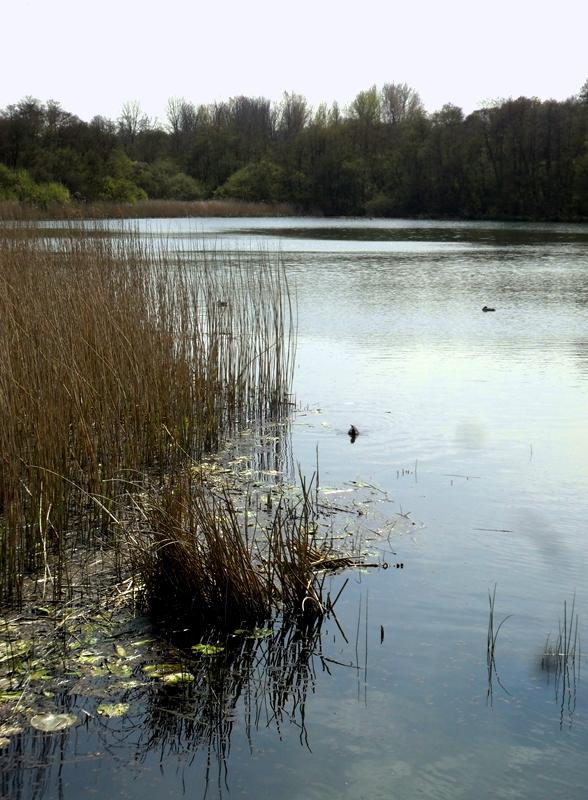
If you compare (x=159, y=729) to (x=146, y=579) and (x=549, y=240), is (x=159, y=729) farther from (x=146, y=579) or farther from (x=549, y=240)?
(x=549, y=240)

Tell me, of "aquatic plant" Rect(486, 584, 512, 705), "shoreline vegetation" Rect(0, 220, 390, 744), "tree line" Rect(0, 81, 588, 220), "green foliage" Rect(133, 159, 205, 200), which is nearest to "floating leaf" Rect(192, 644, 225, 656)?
"shoreline vegetation" Rect(0, 220, 390, 744)

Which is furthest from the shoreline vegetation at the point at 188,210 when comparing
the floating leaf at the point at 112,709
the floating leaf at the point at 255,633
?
the floating leaf at the point at 112,709

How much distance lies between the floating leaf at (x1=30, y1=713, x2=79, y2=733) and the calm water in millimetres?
36

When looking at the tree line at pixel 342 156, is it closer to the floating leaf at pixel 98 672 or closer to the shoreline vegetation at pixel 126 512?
the shoreline vegetation at pixel 126 512

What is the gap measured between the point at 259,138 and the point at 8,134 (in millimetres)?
35355

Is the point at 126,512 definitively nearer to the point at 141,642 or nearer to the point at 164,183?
the point at 141,642

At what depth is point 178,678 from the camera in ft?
10.5

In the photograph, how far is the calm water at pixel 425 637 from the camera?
9.04ft

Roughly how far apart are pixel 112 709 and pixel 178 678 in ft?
0.93

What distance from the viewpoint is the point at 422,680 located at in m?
3.30

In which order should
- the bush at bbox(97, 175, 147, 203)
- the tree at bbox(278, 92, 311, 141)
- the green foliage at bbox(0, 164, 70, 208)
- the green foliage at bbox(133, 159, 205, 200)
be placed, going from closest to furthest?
the green foliage at bbox(0, 164, 70, 208), the bush at bbox(97, 175, 147, 203), the green foliage at bbox(133, 159, 205, 200), the tree at bbox(278, 92, 311, 141)

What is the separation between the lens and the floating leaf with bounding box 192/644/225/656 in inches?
133

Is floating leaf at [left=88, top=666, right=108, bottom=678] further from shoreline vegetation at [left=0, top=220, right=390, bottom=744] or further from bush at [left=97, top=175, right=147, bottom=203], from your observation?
bush at [left=97, top=175, right=147, bottom=203]

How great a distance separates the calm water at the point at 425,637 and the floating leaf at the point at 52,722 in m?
0.04
